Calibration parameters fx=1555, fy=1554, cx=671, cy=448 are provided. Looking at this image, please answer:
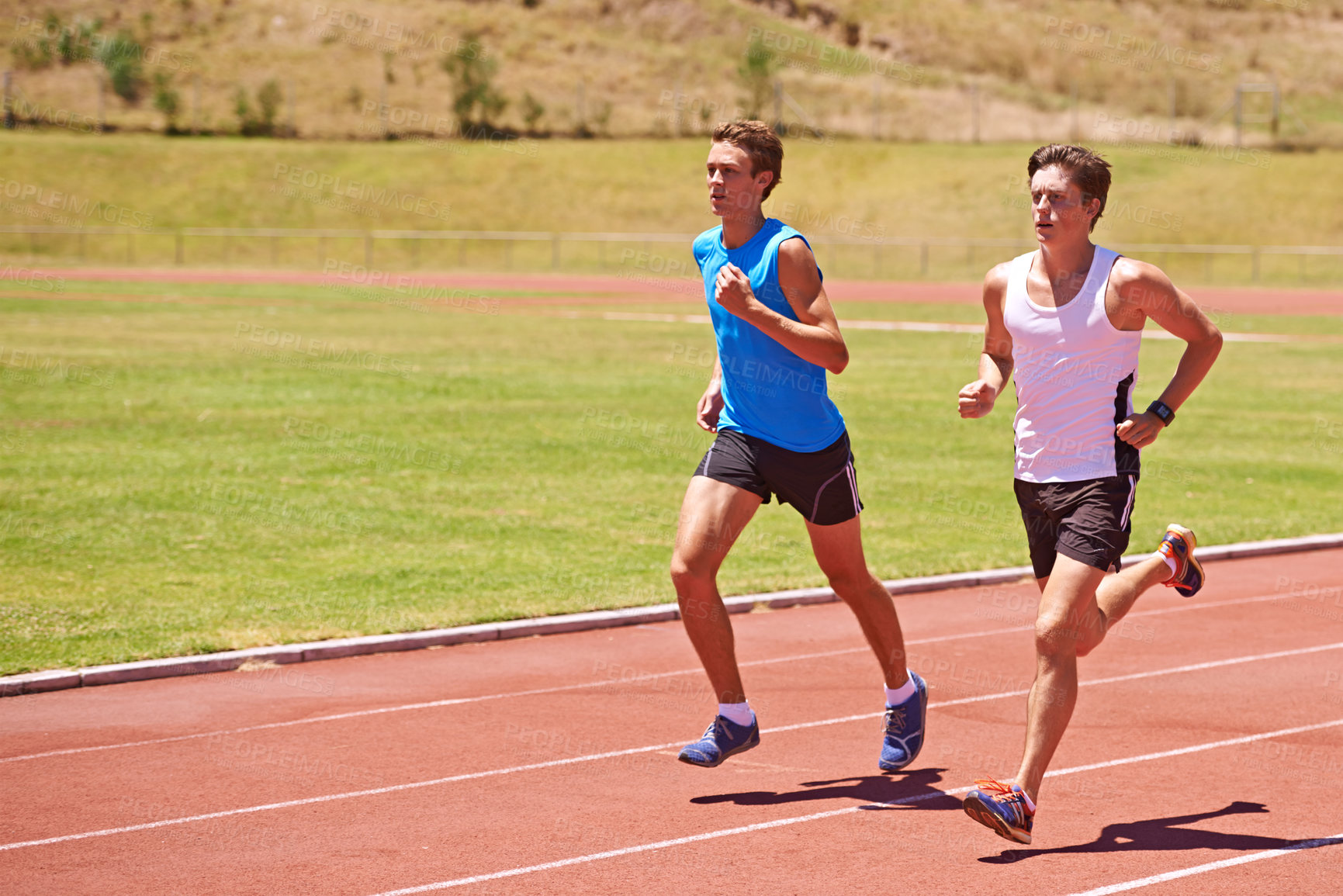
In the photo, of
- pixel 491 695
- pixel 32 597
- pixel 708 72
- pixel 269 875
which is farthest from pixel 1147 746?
pixel 708 72

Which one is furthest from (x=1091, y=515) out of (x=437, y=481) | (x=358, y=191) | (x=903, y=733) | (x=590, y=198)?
(x=358, y=191)

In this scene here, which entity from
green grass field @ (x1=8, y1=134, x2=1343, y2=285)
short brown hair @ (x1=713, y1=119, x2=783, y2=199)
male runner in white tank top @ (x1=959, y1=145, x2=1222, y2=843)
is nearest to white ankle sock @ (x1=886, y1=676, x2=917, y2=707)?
male runner in white tank top @ (x1=959, y1=145, x2=1222, y2=843)

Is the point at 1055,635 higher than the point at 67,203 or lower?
lower

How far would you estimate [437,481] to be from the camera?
14.3 metres

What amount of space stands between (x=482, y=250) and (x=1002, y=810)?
2359 inches

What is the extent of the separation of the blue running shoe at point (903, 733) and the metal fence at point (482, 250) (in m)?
51.6

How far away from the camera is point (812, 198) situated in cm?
6731

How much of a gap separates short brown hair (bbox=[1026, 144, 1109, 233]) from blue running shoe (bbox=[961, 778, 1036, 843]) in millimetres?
A: 1983

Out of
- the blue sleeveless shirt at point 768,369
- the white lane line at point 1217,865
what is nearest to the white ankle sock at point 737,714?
the blue sleeveless shirt at point 768,369

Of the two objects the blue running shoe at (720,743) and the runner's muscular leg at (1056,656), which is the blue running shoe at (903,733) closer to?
the blue running shoe at (720,743)

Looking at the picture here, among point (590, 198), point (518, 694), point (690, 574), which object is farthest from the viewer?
point (590, 198)

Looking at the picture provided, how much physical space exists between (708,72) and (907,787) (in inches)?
3737

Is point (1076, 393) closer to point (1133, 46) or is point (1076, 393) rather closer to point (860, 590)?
point (860, 590)

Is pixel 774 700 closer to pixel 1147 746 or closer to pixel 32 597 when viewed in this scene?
pixel 1147 746
